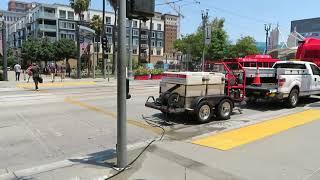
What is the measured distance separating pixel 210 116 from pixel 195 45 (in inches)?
2420

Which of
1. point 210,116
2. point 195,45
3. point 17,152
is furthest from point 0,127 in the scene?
point 195,45

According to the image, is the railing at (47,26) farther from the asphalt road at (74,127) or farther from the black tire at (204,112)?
the black tire at (204,112)

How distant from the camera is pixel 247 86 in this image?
14078mm

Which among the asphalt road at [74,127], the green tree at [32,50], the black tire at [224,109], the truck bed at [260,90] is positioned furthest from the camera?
the green tree at [32,50]

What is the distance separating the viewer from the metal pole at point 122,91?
6.09m

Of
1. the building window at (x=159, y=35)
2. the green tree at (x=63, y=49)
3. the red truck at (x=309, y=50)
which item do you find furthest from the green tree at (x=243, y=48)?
the red truck at (x=309, y=50)

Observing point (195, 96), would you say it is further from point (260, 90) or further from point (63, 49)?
point (63, 49)

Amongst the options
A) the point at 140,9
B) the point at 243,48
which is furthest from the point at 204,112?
the point at 243,48

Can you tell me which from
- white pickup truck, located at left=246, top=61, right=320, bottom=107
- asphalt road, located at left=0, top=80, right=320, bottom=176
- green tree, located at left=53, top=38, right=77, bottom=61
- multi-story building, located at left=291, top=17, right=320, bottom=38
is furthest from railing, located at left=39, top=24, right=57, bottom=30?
multi-story building, located at left=291, top=17, right=320, bottom=38

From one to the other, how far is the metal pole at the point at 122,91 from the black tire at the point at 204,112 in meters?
4.42

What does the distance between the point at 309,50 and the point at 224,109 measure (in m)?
12.9

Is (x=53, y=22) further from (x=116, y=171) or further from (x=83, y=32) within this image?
(x=116, y=171)

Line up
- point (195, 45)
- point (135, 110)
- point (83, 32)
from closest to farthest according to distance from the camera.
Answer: point (135, 110)
point (83, 32)
point (195, 45)

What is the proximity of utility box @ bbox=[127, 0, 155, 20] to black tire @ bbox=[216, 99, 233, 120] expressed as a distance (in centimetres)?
559
